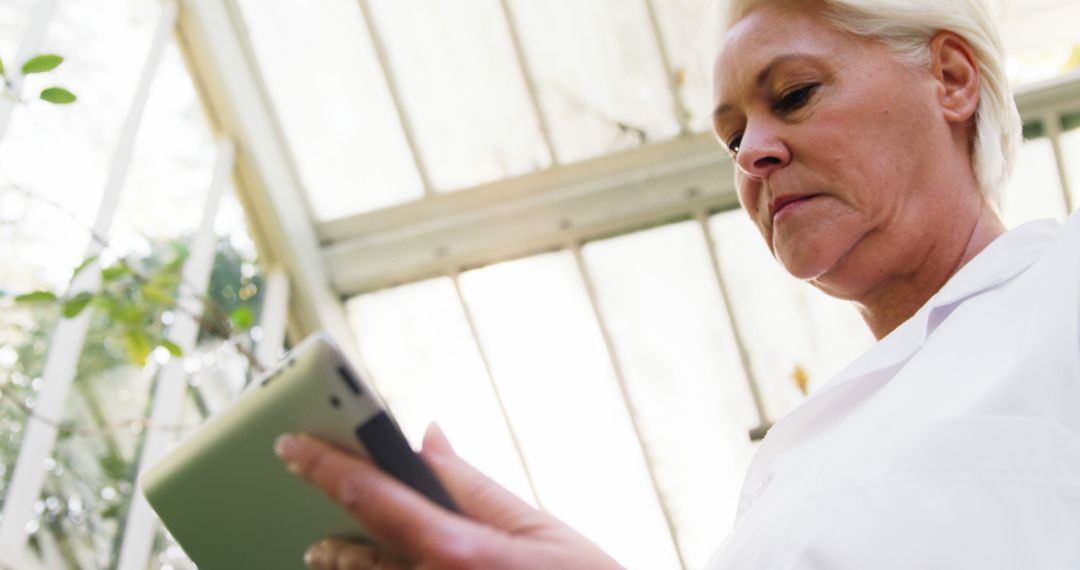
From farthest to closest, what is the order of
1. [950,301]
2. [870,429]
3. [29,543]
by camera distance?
1. [29,543]
2. [950,301]
3. [870,429]

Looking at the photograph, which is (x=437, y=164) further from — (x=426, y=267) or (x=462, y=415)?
(x=462, y=415)

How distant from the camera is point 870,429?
3.61 ft

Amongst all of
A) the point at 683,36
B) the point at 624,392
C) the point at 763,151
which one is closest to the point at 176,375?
the point at 624,392

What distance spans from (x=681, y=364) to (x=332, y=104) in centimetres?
204

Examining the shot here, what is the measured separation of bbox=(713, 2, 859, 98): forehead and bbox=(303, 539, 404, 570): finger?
1021mm

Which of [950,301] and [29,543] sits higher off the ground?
[950,301]

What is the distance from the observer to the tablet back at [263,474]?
3.31 feet

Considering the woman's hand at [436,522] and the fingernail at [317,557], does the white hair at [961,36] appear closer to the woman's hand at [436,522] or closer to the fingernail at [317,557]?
the woman's hand at [436,522]

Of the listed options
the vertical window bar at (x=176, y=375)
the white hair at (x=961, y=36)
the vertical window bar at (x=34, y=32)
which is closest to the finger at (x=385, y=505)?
the white hair at (x=961, y=36)

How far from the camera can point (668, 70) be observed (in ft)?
14.4

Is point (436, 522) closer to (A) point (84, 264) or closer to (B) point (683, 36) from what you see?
(A) point (84, 264)

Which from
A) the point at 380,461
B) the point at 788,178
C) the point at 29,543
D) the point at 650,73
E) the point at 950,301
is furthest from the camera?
the point at 650,73

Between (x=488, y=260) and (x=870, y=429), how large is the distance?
3.70 m

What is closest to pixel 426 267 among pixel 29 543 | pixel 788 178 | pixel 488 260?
pixel 488 260
